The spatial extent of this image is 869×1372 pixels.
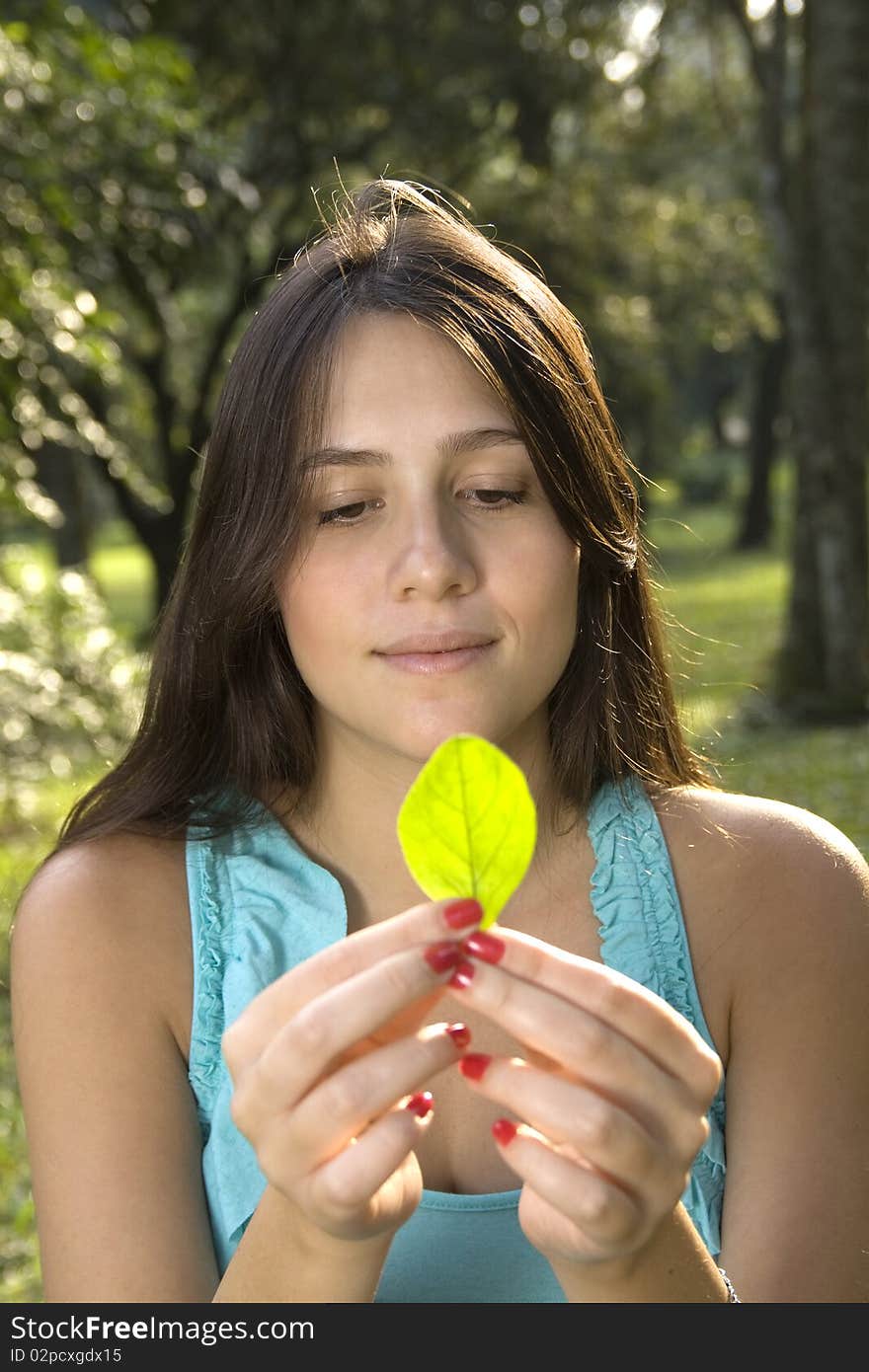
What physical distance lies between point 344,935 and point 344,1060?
72cm

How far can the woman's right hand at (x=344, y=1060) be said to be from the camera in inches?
48.4

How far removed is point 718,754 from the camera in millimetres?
8008

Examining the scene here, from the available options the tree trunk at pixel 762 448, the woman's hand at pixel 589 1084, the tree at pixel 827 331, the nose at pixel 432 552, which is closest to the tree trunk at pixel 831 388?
the tree at pixel 827 331

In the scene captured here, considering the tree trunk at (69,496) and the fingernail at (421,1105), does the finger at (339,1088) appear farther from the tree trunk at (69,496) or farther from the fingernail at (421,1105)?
the tree trunk at (69,496)

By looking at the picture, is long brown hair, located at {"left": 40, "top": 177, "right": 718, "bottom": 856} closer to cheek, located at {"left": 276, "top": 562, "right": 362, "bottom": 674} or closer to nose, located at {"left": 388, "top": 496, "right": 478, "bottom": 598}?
cheek, located at {"left": 276, "top": 562, "right": 362, "bottom": 674}

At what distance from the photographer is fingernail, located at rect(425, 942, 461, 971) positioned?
123 cm

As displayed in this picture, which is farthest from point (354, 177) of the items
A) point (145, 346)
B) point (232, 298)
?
point (145, 346)

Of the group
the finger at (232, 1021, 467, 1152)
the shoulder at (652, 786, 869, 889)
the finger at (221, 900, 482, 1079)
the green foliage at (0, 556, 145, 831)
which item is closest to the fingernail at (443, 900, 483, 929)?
the finger at (221, 900, 482, 1079)

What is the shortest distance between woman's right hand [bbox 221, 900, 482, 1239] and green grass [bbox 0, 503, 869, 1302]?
A: 1.02m

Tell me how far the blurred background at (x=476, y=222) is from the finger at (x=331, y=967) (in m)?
1.32

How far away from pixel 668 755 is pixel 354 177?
14.4 meters

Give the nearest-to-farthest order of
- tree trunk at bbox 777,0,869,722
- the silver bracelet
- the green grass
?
the silver bracelet → the green grass → tree trunk at bbox 777,0,869,722

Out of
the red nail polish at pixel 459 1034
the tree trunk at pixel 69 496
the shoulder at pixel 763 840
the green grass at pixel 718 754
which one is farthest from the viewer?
the tree trunk at pixel 69 496

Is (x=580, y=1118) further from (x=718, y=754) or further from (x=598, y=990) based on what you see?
(x=718, y=754)
